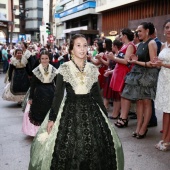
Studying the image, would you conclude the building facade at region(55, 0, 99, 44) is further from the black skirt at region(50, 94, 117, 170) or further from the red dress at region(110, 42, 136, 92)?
the black skirt at region(50, 94, 117, 170)

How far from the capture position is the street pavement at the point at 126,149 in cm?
358

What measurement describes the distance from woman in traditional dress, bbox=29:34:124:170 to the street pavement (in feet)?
3.41

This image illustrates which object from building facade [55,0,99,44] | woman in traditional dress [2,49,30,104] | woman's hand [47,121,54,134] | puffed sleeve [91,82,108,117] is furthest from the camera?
building facade [55,0,99,44]

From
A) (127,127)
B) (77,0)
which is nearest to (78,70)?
(127,127)

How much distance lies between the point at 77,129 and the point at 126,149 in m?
1.80

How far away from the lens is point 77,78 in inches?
108

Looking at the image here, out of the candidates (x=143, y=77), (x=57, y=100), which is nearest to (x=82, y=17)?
(x=143, y=77)

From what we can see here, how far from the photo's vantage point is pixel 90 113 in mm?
2635

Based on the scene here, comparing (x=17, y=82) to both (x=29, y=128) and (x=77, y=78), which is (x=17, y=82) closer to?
(x=29, y=128)

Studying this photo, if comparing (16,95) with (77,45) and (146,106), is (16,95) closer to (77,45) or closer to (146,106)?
(146,106)

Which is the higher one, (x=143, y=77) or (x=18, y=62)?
(x=18, y=62)

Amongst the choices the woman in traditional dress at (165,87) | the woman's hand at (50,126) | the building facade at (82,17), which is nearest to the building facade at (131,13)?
the building facade at (82,17)

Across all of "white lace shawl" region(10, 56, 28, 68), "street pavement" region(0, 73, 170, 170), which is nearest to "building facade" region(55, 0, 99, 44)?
"white lace shawl" region(10, 56, 28, 68)

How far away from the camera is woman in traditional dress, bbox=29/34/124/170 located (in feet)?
8.11
